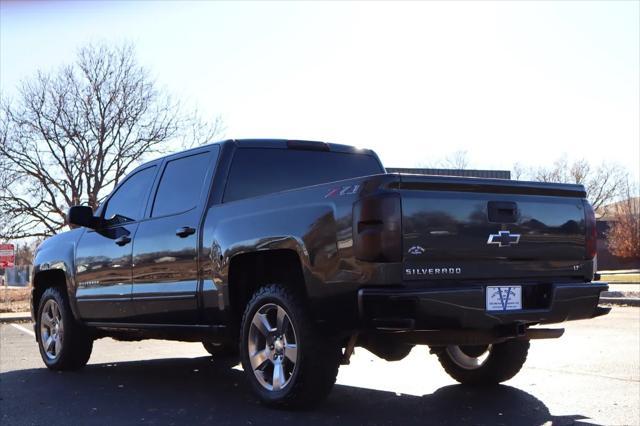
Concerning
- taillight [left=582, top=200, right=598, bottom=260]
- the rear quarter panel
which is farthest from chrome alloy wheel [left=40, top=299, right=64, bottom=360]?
taillight [left=582, top=200, right=598, bottom=260]

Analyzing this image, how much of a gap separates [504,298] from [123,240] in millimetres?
3626

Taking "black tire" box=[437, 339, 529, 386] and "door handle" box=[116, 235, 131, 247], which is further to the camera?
"door handle" box=[116, 235, 131, 247]

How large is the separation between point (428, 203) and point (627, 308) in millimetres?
14042

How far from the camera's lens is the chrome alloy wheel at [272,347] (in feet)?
17.6

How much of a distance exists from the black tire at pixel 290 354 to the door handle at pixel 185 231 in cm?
89

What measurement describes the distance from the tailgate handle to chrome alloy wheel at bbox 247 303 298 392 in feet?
4.87

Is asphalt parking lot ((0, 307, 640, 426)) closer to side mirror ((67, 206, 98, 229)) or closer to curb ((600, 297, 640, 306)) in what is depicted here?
side mirror ((67, 206, 98, 229))

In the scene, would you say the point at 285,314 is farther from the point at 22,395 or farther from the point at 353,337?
the point at 22,395

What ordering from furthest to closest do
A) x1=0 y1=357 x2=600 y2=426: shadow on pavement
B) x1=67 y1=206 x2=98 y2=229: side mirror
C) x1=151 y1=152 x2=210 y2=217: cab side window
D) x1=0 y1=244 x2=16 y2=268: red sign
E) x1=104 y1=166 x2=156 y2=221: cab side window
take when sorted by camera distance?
x1=0 y1=244 x2=16 y2=268: red sign
x1=67 y1=206 x2=98 y2=229: side mirror
x1=104 y1=166 x2=156 y2=221: cab side window
x1=151 y1=152 x2=210 y2=217: cab side window
x1=0 y1=357 x2=600 y2=426: shadow on pavement

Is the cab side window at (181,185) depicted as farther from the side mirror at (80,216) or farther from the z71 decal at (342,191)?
the z71 decal at (342,191)

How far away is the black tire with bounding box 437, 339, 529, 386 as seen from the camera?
246 inches

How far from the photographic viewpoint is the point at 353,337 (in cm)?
521

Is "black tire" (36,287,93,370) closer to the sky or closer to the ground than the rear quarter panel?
closer to the ground

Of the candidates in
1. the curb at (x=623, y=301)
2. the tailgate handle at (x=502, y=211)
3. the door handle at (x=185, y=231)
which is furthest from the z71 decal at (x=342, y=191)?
the curb at (x=623, y=301)
